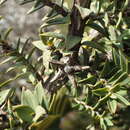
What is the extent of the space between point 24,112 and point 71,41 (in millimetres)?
188

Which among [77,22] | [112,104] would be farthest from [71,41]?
[112,104]

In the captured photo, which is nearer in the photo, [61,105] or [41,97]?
[61,105]

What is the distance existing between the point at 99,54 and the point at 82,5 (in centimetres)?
19

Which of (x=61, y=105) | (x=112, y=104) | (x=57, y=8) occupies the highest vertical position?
(x=57, y=8)

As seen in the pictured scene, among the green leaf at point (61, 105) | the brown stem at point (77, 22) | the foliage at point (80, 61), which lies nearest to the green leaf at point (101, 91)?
the foliage at point (80, 61)

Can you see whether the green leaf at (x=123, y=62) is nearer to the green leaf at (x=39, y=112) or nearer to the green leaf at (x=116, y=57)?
the green leaf at (x=116, y=57)

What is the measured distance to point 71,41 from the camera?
63 centimetres

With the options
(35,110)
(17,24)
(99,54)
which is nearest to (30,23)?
(17,24)

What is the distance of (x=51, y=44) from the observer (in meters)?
0.67

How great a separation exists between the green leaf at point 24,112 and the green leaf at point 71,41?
17 cm

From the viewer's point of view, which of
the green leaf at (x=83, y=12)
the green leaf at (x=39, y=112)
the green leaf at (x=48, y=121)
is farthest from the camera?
the green leaf at (x=83, y=12)

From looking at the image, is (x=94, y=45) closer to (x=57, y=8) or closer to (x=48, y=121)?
(x=57, y=8)

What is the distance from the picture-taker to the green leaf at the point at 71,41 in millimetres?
624

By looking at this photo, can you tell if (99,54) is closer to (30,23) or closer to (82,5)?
(82,5)
